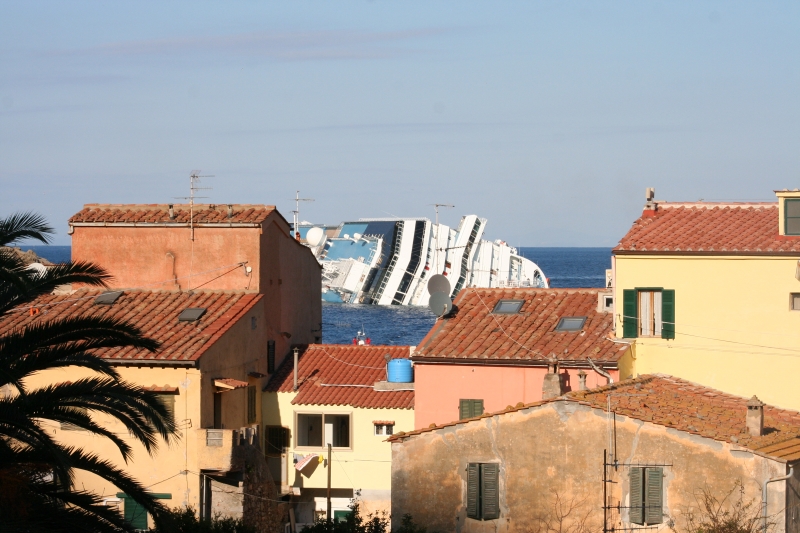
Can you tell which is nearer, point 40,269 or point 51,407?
point 51,407

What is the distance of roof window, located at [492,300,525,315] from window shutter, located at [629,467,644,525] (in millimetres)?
10913

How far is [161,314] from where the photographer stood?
3123 centimetres

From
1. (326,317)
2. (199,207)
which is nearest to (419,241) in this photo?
(326,317)

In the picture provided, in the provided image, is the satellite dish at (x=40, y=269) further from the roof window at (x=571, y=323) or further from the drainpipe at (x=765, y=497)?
the roof window at (x=571, y=323)

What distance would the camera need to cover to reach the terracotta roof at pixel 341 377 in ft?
104

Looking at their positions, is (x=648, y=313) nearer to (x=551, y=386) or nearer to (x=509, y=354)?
(x=509, y=354)

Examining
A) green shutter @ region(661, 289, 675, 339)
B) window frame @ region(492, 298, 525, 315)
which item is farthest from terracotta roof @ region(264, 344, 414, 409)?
green shutter @ region(661, 289, 675, 339)

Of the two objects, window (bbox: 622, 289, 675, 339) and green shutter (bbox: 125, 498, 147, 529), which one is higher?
window (bbox: 622, 289, 675, 339)

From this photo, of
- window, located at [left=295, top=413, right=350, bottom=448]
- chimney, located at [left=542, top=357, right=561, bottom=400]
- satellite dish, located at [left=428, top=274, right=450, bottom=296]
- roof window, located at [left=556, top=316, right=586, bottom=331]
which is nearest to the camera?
chimney, located at [left=542, top=357, right=561, bottom=400]

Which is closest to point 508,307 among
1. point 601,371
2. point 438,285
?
point 438,285

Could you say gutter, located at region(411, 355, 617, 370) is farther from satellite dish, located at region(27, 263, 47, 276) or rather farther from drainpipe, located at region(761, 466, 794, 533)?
satellite dish, located at region(27, 263, 47, 276)

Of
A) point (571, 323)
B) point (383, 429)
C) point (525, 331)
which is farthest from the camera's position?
point (383, 429)

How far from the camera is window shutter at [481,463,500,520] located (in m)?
21.2

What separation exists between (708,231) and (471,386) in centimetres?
676
